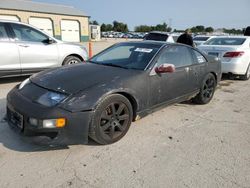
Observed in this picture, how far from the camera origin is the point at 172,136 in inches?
133

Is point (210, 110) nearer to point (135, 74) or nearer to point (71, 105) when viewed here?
point (135, 74)

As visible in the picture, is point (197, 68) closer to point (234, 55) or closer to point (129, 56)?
point (129, 56)

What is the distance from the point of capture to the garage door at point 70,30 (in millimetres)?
31875

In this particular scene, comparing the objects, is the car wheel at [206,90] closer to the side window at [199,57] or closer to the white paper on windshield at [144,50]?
the side window at [199,57]

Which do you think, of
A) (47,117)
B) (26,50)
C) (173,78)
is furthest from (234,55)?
(47,117)

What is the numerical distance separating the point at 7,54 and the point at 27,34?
754 millimetres

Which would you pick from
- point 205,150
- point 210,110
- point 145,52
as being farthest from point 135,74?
point 210,110

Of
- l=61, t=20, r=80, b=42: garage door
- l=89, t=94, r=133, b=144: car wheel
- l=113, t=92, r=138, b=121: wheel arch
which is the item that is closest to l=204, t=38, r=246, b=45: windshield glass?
l=113, t=92, r=138, b=121: wheel arch

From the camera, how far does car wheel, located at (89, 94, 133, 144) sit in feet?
9.12

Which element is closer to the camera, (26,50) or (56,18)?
(26,50)

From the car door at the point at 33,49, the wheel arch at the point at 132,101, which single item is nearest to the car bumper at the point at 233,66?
the wheel arch at the point at 132,101

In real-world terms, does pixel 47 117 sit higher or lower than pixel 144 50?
lower

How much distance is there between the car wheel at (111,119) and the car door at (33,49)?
373cm

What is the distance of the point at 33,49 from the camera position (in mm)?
5754
